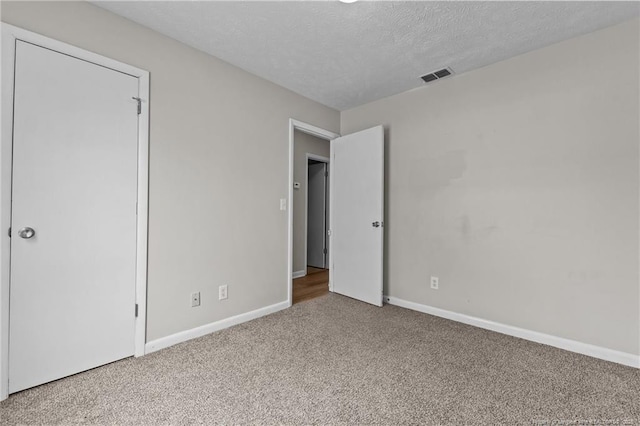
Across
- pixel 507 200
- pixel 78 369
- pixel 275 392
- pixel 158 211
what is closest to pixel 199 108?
pixel 158 211

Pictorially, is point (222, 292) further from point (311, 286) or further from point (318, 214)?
point (318, 214)

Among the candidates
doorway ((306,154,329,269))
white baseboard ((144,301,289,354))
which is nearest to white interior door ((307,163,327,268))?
doorway ((306,154,329,269))

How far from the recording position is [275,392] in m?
1.68

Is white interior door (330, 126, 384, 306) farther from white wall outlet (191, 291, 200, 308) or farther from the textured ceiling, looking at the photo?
white wall outlet (191, 291, 200, 308)

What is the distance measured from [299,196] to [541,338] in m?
3.44

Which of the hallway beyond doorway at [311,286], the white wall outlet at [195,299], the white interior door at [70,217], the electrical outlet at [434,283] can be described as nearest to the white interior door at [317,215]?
the hallway beyond doorway at [311,286]

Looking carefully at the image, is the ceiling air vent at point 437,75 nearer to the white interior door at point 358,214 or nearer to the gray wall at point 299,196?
the white interior door at point 358,214

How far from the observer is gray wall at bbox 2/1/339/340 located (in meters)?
2.01

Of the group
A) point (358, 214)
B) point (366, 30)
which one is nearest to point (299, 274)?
point (358, 214)

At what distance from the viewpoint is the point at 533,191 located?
7.92 feet

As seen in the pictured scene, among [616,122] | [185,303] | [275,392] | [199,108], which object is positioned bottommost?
[275,392]

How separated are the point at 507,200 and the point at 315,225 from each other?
3.49m

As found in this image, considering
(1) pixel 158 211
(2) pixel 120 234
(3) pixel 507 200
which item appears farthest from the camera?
(3) pixel 507 200

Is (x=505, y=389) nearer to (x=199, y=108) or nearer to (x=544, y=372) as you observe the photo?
(x=544, y=372)
